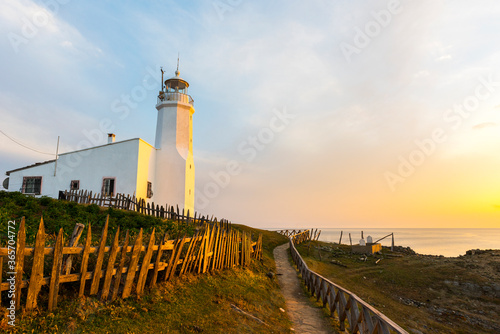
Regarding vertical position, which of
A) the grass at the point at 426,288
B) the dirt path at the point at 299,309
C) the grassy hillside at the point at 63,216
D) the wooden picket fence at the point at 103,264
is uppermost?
the grassy hillside at the point at 63,216

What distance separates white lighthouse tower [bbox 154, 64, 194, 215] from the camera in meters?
26.4

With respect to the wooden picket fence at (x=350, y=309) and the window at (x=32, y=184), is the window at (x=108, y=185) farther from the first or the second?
the wooden picket fence at (x=350, y=309)

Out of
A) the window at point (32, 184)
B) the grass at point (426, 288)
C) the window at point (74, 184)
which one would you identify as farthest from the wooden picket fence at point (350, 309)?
the window at point (32, 184)

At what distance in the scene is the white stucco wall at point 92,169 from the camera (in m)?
23.5

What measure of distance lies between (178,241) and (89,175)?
1999 cm

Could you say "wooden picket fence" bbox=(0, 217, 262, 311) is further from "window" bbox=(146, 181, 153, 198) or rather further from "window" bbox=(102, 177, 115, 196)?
"window" bbox=(146, 181, 153, 198)

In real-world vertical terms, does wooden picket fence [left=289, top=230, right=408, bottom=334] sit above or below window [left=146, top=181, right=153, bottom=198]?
below

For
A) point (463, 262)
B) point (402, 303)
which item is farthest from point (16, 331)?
point (463, 262)

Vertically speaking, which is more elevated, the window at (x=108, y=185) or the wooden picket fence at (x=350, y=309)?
the window at (x=108, y=185)

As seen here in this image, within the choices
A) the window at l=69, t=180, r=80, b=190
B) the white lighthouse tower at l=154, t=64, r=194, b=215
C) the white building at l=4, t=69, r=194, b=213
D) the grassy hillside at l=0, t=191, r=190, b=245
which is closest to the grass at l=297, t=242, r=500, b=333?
the grassy hillside at l=0, t=191, r=190, b=245

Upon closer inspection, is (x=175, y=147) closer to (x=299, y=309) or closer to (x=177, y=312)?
(x=299, y=309)

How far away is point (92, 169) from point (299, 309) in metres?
20.7

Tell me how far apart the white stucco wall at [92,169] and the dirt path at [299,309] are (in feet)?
47.2

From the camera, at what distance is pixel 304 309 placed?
32.8 ft
